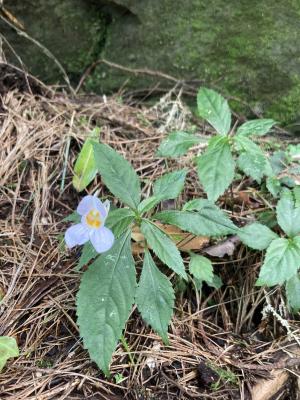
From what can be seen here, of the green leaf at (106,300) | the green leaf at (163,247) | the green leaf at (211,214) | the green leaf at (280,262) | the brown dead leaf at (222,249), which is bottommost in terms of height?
the brown dead leaf at (222,249)

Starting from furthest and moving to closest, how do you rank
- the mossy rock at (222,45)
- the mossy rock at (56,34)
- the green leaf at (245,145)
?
1. the mossy rock at (56,34)
2. the mossy rock at (222,45)
3. the green leaf at (245,145)

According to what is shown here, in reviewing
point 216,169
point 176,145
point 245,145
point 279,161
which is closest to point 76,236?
point 216,169

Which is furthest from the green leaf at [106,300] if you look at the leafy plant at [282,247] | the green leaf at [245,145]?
the green leaf at [245,145]

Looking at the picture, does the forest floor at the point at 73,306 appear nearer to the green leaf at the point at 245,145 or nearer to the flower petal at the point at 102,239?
the green leaf at the point at 245,145

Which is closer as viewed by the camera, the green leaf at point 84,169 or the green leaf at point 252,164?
the green leaf at point 252,164

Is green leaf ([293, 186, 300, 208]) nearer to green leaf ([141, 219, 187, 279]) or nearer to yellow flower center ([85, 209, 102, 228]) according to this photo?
green leaf ([141, 219, 187, 279])

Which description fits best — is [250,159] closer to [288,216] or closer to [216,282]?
[288,216]

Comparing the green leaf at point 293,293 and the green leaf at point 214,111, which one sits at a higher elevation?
the green leaf at point 214,111

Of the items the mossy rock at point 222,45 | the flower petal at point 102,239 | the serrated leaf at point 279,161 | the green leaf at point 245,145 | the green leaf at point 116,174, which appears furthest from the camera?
the mossy rock at point 222,45
